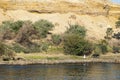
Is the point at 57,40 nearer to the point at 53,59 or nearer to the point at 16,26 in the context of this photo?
the point at 16,26

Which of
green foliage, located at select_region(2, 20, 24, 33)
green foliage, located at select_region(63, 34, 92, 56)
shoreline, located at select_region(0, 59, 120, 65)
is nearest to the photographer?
shoreline, located at select_region(0, 59, 120, 65)

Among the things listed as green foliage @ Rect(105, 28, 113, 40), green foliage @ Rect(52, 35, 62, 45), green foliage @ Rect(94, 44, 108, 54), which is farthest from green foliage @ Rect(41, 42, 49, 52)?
green foliage @ Rect(105, 28, 113, 40)

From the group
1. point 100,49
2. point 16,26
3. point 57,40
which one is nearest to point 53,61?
point 100,49

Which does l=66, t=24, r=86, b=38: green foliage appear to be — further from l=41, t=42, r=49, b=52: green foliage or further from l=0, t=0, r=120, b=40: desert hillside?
l=41, t=42, r=49, b=52: green foliage

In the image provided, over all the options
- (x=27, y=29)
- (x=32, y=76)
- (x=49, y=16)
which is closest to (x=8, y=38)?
(x=27, y=29)

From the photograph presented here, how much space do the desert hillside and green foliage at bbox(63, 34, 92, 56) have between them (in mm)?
15592

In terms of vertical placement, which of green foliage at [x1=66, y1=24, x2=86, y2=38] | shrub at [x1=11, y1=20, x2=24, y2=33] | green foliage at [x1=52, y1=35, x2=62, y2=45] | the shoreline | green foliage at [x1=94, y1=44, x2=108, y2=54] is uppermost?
shrub at [x1=11, y1=20, x2=24, y2=33]

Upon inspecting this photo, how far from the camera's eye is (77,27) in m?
105

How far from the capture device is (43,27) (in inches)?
4048

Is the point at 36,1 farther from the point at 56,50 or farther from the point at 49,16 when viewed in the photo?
the point at 56,50

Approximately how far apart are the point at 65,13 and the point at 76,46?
27.8m

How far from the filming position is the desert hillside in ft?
366

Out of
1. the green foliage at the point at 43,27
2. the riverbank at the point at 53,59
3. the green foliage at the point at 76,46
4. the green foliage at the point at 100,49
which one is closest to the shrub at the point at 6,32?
the green foliage at the point at 43,27

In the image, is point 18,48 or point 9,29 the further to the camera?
point 9,29
